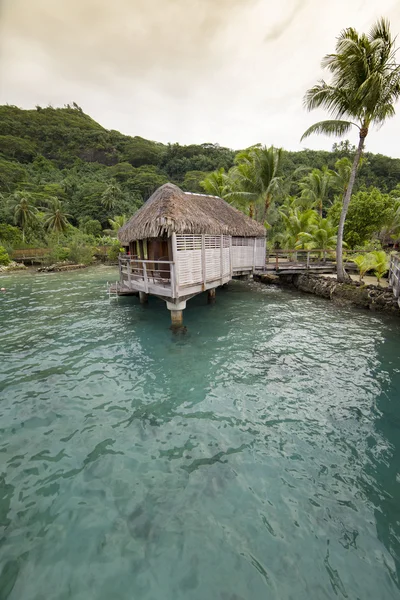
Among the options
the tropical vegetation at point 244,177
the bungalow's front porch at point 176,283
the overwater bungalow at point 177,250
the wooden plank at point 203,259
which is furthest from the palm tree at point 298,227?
the wooden plank at point 203,259

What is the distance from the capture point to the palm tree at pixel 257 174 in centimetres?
2005

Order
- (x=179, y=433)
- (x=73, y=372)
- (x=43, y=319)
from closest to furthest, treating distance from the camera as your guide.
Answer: (x=179, y=433), (x=73, y=372), (x=43, y=319)

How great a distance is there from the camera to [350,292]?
45.0ft

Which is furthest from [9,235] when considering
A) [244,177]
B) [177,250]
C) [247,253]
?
[177,250]

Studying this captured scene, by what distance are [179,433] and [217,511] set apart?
1667 mm

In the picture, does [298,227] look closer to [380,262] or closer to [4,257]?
[380,262]

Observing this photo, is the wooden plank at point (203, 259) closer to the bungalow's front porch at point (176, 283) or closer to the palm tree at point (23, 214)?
the bungalow's front porch at point (176, 283)

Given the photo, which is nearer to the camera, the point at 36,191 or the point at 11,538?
the point at 11,538

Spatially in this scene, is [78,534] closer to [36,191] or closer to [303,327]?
[303,327]

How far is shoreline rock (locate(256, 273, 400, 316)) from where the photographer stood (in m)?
12.1

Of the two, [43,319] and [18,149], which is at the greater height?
[18,149]

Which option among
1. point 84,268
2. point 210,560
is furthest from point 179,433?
point 84,268

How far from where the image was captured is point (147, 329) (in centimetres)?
1090

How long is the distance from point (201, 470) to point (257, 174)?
2124 cm
